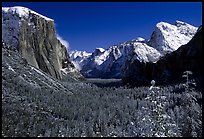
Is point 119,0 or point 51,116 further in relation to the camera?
point 51,116

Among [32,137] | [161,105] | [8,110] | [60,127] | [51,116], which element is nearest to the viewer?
[161,105]

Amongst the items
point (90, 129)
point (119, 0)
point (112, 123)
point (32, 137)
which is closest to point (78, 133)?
point (90, 129)

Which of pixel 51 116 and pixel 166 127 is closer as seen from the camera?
pixel 166 127

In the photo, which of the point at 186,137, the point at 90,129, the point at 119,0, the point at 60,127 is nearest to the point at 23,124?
the point at 60,127

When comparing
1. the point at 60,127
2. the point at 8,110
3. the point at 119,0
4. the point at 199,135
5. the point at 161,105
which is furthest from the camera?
the point at 8,110

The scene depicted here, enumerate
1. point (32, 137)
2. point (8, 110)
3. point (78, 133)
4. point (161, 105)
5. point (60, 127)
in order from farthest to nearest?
point (8, 110) → point (60, 127) → point (78, 133) → point (32, 137) → point (161, 105)

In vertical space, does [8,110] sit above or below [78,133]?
above

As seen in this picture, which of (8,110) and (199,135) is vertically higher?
(8,110)

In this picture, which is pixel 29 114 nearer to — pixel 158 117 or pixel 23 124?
pixel 23 124

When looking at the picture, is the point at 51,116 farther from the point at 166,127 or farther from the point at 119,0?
the point at 166,127
